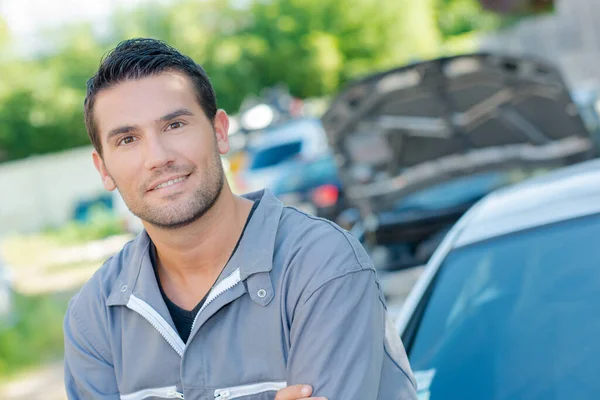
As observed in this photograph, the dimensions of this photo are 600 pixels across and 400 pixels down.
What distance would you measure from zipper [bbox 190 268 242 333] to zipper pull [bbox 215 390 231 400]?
15cm

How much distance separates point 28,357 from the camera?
9812mm

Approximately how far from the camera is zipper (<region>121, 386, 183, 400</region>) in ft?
7.59

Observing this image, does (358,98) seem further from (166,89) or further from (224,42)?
(224,42)

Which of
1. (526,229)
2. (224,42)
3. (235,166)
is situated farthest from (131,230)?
(224,42)

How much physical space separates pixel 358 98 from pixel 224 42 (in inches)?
1282

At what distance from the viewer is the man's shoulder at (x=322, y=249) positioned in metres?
2.22

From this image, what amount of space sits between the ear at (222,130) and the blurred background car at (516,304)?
881mm

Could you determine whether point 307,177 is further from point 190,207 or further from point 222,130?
point 190,207

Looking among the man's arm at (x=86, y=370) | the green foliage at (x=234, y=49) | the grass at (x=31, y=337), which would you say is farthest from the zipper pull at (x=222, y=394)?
the green foliage at (x=234, y=49)

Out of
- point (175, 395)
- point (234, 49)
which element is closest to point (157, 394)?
point (175, 395)

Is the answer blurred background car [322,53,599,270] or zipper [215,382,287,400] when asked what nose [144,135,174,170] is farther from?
blurred background car [322,53,599,270]

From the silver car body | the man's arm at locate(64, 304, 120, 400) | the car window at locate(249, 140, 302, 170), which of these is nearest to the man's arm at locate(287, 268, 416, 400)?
the man's arm at locate(64, 304, 120, 400)

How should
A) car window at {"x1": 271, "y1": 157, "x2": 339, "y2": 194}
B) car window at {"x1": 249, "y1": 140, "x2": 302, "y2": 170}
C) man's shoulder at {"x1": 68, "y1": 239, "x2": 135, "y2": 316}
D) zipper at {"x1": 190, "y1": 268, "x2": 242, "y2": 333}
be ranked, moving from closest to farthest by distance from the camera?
zipper at {"x1": 190, "y1": 268, "x2": 242, "y2": 333}, man's shoulder at {"x1": 68, "y1": 239, "x2": 135, "y2": 316}, car window at {"x1": 271, "y1": 157, "x2": 339, "y2": 194}, car window at {"x1": 249, "y1": 140, "x2": 302, "y2": 170}

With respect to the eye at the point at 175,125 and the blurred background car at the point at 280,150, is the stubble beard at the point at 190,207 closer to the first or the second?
the eye at the point at 175,125
